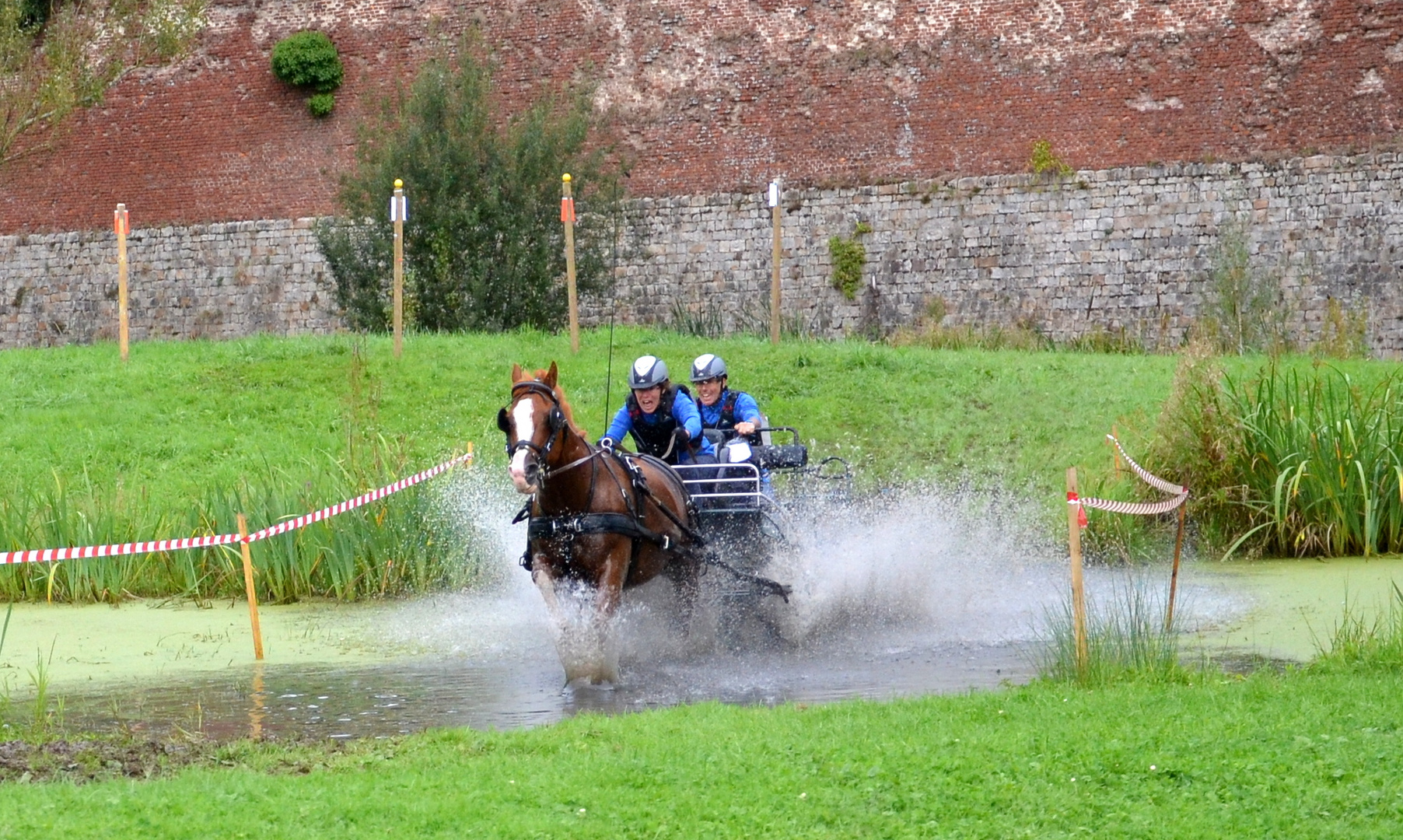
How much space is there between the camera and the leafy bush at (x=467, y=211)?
2770cm

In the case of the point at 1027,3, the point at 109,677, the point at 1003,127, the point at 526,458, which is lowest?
the point at 109,677

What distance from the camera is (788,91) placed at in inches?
1320

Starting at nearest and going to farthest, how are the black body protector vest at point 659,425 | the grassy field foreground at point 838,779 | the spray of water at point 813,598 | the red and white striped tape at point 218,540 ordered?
1. the grassy field foreground at point 838,779
2. the spray of water at point 813,598
3. the red and white striped tape at point 218,540
4. the black body protector vest at point 659,425

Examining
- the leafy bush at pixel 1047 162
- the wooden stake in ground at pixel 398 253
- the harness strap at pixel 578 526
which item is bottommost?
the harness strap at pixel 578 526

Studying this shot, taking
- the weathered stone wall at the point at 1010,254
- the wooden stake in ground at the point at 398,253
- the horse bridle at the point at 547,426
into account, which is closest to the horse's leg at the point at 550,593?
the horse bridle at the point at 547,426

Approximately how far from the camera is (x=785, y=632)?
11.0m

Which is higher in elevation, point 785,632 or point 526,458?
point 526,458

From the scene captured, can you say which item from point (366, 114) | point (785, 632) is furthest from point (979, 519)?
point (366, 114)

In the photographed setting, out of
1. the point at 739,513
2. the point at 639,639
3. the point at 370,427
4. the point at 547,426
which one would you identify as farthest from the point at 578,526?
the point at 370,427

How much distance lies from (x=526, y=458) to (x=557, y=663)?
6.46 ft

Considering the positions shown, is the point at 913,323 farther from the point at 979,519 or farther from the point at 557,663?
the point at 557,663

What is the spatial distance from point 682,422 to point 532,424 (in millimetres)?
2399

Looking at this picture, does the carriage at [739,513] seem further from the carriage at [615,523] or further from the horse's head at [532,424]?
the horse's head at [532,424]

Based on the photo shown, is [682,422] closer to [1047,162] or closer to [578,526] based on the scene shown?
[578,526]
